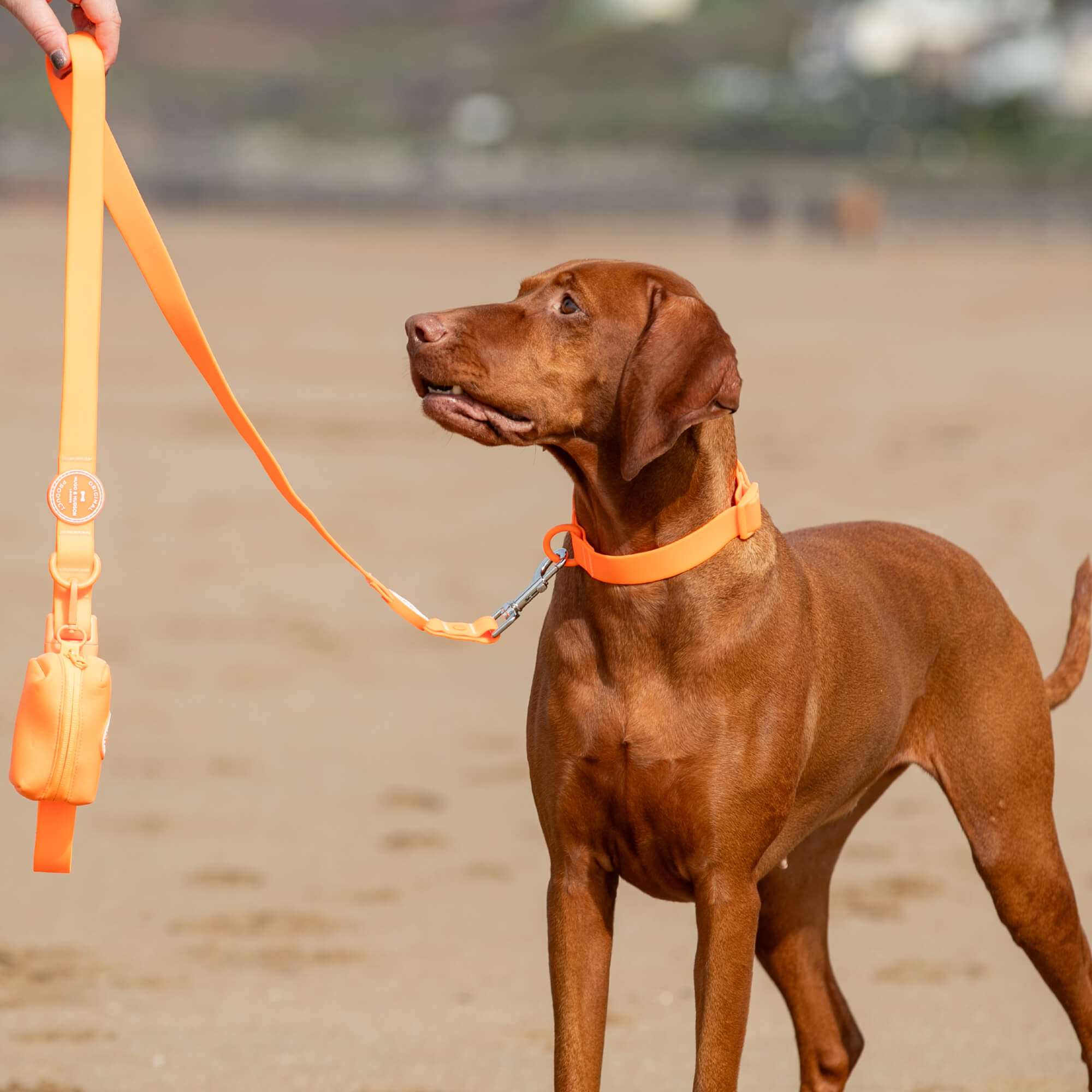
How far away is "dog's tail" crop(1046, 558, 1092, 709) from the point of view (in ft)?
Answer: 15.3

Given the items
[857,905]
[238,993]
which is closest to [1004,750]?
[857,905]

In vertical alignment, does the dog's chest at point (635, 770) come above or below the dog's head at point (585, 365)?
below

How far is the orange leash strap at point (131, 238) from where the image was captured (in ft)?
11.6

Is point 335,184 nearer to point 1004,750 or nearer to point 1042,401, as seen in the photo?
point 1042,401

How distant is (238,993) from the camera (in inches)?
210

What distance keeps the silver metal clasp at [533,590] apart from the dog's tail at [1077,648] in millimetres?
1483

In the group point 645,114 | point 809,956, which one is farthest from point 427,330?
point 645,114

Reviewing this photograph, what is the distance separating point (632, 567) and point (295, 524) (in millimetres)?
8221

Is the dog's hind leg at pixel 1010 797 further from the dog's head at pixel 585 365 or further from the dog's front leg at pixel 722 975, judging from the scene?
the dog's head at pixel 585 365

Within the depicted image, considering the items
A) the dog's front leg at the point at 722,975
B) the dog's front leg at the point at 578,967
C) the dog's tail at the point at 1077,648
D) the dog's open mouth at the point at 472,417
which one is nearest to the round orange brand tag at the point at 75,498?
the dog's open mouth at the point at 472,417

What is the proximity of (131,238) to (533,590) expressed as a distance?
1177 millimetres

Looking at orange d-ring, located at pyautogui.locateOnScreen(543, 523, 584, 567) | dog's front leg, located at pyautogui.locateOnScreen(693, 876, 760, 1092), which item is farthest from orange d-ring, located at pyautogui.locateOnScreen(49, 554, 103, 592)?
dog's front leg, located at pyautogui.locateOnScreen(693, 876, 760, 1092)

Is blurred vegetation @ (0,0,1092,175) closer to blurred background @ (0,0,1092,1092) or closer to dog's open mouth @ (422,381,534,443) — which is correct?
blurred background @ (0,0,1092,1092)

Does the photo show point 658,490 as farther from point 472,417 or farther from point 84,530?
point 84,530
